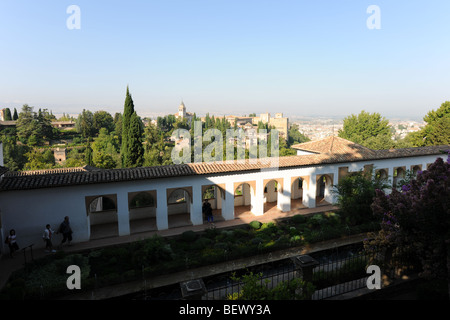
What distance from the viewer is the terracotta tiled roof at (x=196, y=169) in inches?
439

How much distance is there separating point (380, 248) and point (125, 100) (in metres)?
28.8

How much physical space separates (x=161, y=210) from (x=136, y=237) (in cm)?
156

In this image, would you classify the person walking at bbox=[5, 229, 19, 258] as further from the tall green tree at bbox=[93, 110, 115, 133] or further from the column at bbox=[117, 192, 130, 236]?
the tall green tree at bbox=[93, 110, 115, 133]

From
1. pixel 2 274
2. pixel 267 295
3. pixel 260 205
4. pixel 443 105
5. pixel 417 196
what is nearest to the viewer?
pixel 267 295

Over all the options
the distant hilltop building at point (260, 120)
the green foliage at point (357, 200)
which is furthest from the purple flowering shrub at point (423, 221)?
the distant hilltop building at point (260, 120)

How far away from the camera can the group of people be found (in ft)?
33.7

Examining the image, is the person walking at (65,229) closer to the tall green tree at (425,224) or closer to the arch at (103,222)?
the arch at (103,222)

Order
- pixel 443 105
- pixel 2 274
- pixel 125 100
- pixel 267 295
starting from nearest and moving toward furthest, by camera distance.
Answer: pixel 267 295 → pixel 2 274 → pixel 125 100 → pixel 443 105

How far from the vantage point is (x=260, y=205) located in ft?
49.4

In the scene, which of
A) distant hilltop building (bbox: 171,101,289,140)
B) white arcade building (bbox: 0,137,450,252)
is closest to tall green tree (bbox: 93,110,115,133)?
distant hilltop building (bbox: 171,101,289,140)

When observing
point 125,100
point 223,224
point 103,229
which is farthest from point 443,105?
point 103,229

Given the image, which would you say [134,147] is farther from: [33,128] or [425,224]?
[33,128]
